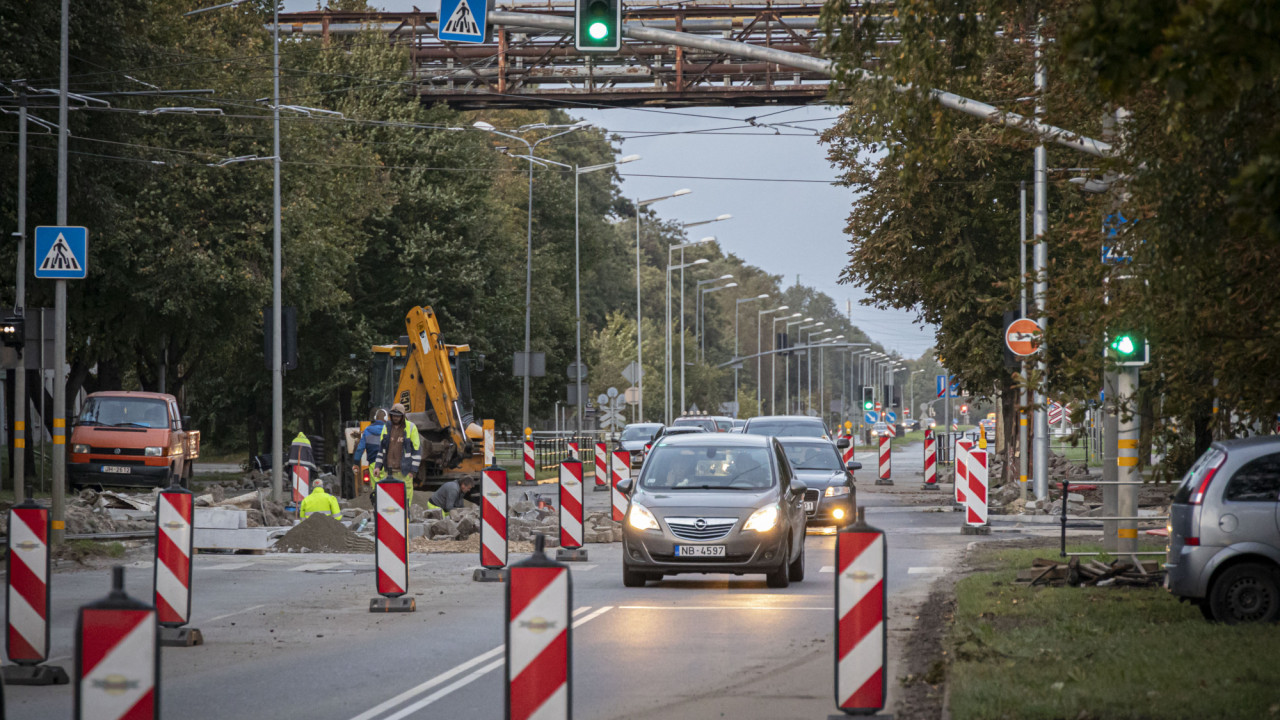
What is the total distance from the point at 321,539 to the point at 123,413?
14.3m

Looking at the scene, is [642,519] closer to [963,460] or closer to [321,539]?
[321,539]

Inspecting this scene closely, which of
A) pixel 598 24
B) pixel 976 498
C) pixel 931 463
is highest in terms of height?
pixel 598 24

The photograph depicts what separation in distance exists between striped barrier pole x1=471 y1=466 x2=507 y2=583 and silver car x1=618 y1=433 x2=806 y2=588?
Result: 1.35 metres

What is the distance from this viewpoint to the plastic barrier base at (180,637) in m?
12.4

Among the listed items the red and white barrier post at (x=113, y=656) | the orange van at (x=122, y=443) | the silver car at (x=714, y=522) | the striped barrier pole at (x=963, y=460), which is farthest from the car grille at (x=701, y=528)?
the orange van at (x=122, y=443)

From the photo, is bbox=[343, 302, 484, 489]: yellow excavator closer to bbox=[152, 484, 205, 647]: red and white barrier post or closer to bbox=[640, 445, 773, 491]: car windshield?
bbox=[640, 445, 773, 491]: car windshield

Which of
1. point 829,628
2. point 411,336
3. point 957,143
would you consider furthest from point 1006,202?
point 829,628

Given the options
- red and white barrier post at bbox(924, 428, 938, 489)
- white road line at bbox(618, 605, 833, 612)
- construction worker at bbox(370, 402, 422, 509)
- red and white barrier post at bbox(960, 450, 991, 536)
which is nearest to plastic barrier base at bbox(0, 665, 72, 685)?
white road line at bbox(618, 605, 833, 612)

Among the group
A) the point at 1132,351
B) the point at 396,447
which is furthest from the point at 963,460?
the point at 1132,351

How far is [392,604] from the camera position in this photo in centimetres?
1480

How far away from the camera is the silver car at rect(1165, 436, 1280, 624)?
12.4 metres

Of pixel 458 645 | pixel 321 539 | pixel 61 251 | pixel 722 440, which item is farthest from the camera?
pixel 321 539

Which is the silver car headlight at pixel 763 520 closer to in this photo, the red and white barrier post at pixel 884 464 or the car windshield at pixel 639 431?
the red and white barrier post at pixel 884 464

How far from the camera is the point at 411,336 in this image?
3322 cm
